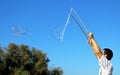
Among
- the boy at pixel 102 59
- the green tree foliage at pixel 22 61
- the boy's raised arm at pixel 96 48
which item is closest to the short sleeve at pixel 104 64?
the boy at pixel 102 59

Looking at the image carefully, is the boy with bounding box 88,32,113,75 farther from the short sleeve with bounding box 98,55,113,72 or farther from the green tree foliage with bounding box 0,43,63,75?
the green tree foliage with bounding box 0,43,63,75

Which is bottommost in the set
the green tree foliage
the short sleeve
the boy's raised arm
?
the short sleeve

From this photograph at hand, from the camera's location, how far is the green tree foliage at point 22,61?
67.4m

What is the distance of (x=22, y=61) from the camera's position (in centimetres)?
6819

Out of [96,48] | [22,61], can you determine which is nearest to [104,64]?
[96,48]

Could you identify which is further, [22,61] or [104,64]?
[22,61]

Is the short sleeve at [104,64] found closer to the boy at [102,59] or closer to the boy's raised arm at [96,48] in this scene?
the boy at [102,59]

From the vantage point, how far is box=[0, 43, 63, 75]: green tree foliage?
221 ft

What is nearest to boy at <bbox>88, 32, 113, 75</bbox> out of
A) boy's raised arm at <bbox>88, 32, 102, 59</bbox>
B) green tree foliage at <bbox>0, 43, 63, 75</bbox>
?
boy's raised arm at <bbox>88, 32, 102, 59</bbox>

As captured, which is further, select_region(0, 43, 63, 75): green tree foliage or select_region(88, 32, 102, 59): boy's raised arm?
select_region(0, 43, 63, 75): green tree foliage

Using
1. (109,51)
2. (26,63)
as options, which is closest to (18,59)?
(26,63)

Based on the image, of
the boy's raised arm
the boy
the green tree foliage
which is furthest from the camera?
the green tree foliage

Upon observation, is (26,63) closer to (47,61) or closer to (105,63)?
(47,61)

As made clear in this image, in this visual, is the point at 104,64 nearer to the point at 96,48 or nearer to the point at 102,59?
the point at 102,59
